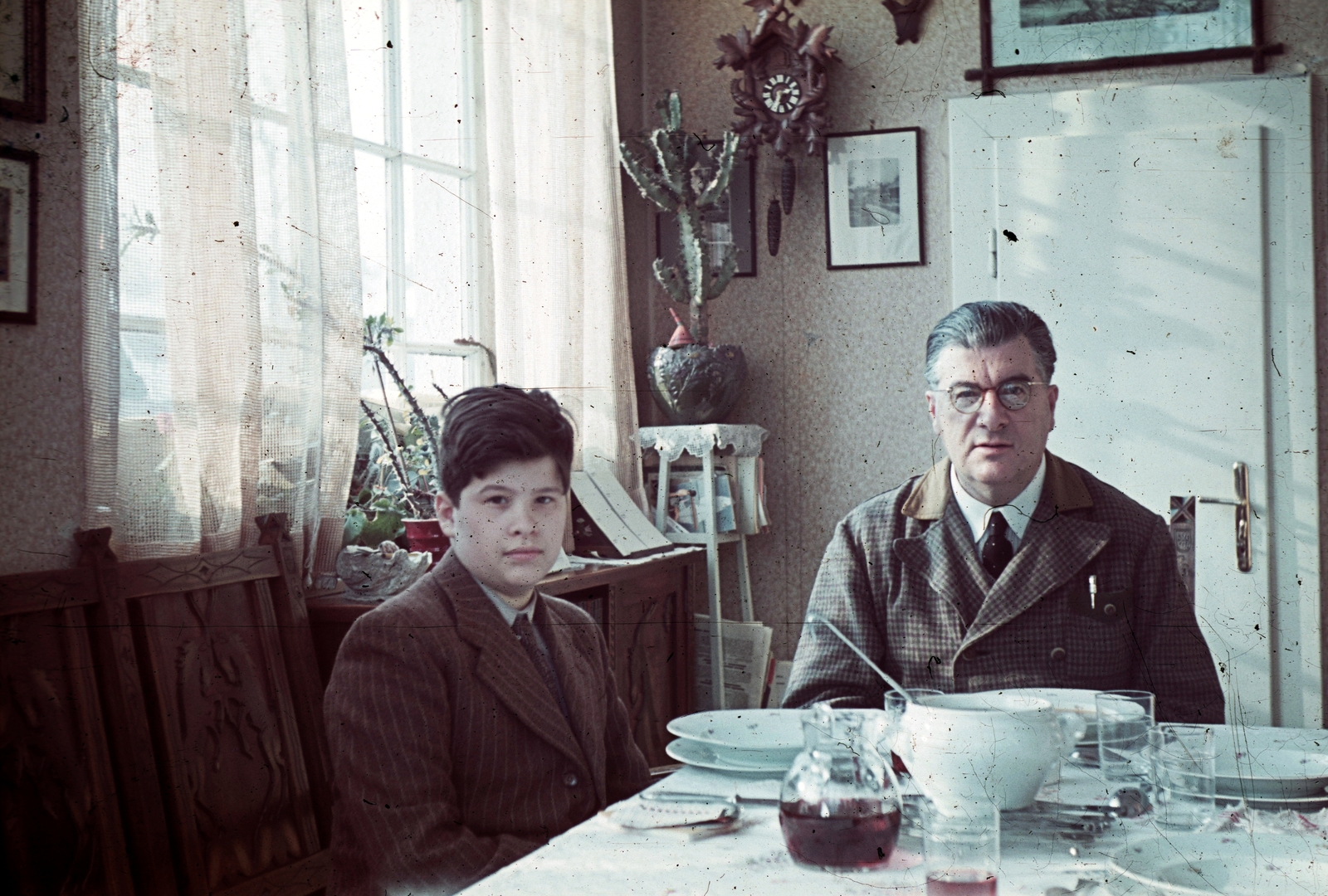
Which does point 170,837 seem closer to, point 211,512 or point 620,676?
point 211,512

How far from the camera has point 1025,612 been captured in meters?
1.32

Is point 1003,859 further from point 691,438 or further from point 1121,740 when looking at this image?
point 691,438

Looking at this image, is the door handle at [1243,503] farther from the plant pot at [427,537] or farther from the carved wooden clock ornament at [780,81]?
the plant pot at [427,537]

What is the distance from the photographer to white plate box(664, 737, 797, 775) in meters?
0.98

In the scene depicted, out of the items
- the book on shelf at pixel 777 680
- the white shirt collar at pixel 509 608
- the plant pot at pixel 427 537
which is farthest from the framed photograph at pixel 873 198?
the white shirt collar at pixel 509 608

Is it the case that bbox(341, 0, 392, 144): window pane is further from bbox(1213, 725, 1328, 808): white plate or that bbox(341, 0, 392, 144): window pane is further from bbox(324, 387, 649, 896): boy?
bbox(1213, 725, 1328, 808): white plate

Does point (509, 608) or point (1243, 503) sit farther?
point (1243, 503)

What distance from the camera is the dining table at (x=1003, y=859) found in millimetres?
730

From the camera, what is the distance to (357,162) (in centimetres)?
205

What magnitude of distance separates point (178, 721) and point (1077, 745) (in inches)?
A: 45.1

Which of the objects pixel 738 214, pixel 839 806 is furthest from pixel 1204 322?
pixel 839 806

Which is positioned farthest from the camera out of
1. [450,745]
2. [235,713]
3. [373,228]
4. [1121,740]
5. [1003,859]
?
[373,228]

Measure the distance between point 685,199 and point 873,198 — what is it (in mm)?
571

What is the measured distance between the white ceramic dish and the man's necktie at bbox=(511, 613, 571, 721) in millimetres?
191
